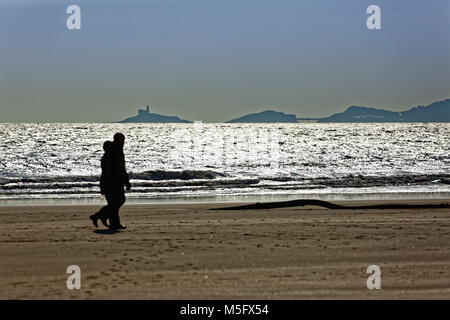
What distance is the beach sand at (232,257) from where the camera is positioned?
7.36 metres

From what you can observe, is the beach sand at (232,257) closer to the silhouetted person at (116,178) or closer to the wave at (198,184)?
the silhouetted person at (116,178)

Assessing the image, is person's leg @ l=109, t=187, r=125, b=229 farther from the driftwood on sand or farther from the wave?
the wave

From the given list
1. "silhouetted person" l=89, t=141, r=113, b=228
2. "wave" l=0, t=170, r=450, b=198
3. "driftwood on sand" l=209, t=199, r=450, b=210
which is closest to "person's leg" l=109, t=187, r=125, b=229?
"silhouetted person" l=89, t=141, r=113, b=228

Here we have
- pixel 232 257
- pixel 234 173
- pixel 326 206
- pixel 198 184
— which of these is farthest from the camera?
pixel 234 173

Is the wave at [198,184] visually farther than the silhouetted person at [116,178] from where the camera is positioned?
Yes

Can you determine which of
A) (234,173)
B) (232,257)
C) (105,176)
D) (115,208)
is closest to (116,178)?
(105,176)

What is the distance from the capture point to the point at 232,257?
938 cm

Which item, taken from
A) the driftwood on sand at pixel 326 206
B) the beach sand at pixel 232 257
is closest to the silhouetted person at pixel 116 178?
the beach sand at pixel 232 257

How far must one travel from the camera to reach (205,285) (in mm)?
7598

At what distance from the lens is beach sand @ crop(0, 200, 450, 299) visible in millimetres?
7359

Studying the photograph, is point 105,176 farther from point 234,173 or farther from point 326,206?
point 234,173

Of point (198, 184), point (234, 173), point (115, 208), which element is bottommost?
point (198, 184)
